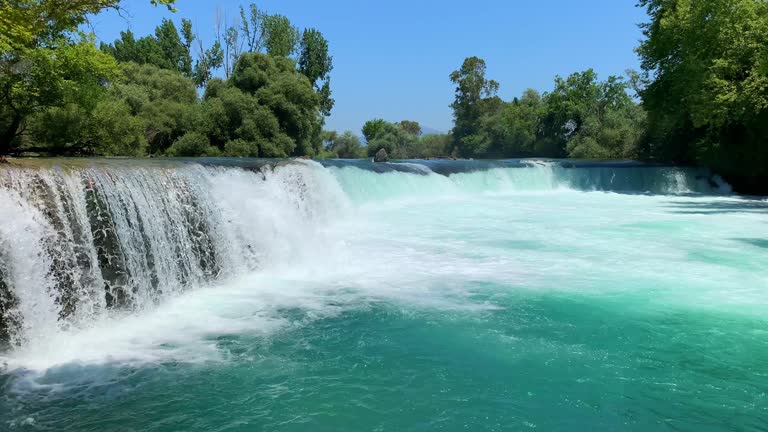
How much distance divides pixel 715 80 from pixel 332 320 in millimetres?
19910

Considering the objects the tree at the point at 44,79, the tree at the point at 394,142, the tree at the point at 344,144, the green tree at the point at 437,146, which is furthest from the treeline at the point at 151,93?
the green tree at the point at 437,146

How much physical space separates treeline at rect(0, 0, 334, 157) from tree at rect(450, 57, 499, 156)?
2425 cm

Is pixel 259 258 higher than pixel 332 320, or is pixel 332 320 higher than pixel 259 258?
pixel 259 258

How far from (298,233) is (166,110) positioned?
20.9 meters

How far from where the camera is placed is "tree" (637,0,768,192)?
2031cm

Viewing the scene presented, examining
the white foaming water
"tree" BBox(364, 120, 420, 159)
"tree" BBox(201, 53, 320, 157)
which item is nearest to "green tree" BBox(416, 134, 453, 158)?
"tree" BBox(364, 120, 420, 159)

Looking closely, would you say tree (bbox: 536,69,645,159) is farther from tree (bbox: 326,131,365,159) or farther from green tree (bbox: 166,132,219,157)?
green tree (bbox: 166,132,219,157)

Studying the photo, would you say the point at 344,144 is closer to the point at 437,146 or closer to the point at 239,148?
the point at 437,146

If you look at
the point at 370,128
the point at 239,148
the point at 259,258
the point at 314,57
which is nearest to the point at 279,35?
the point at 314,57

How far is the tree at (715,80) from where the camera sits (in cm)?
2031

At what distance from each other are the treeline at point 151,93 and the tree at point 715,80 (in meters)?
17.9

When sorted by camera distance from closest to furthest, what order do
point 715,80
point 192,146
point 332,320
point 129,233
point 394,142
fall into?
point 332,320
point 129,233
point 715,80
point 192,146
point 394,142

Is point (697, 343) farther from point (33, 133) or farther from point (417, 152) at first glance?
point (417, 152)

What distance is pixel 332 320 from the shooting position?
6.51m
